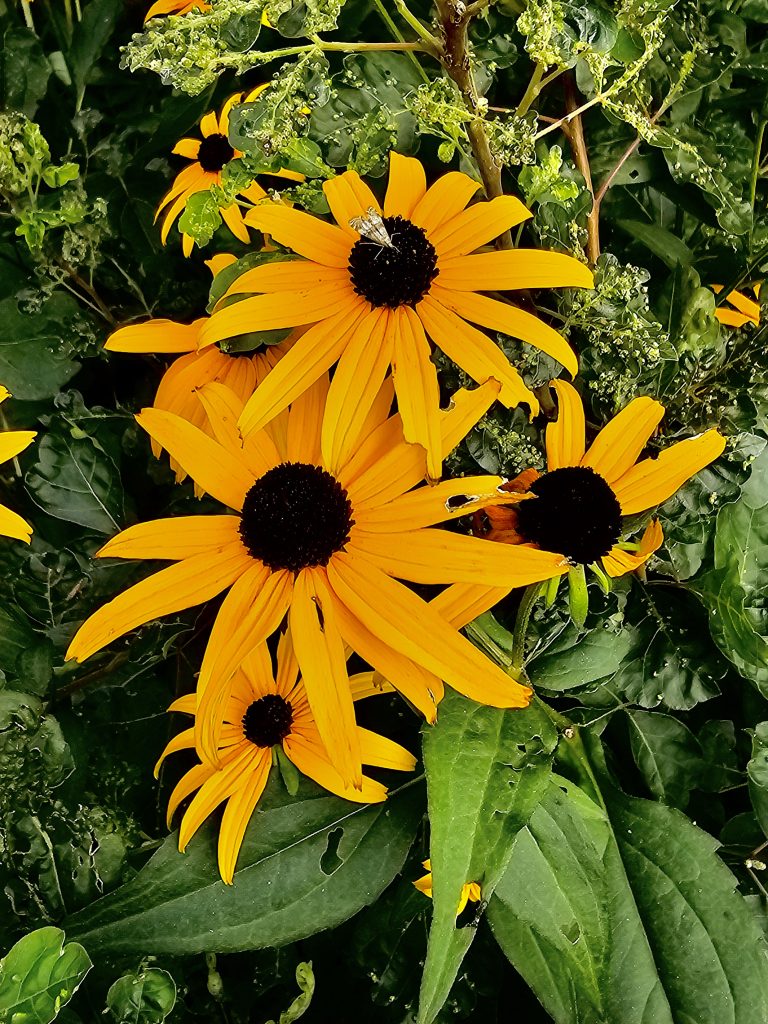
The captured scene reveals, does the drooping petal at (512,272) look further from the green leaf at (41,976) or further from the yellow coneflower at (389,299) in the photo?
the green leaf at (41,976)

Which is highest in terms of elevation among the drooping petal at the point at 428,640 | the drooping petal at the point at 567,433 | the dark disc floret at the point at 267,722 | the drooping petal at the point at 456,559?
the drooping petal at the point at 567,433

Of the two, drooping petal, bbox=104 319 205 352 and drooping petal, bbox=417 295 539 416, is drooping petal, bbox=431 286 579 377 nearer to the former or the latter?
drooping petal, bbox=417 295 539 416

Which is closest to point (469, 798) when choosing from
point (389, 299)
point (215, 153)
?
point (389, 299)

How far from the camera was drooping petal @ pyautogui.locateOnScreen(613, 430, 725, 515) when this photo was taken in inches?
20.5

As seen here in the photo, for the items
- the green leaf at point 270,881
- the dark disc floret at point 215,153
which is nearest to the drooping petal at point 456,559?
the green leaf at point 270,881

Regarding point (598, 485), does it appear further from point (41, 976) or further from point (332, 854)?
point (41, 976)

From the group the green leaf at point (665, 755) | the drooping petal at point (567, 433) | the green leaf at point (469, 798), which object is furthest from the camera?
the green leaf at point (665, 755)

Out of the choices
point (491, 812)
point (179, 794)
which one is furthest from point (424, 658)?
point (179, 794)

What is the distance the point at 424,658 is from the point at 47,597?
35 cm

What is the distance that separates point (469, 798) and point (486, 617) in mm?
118

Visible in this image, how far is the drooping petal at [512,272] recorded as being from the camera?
1.60ft

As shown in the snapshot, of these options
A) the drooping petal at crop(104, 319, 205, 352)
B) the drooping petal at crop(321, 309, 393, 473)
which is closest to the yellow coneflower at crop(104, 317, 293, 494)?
the drooping petal at crop(104, 319, 205, 352)

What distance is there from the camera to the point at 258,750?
598 mm

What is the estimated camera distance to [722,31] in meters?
0.61
